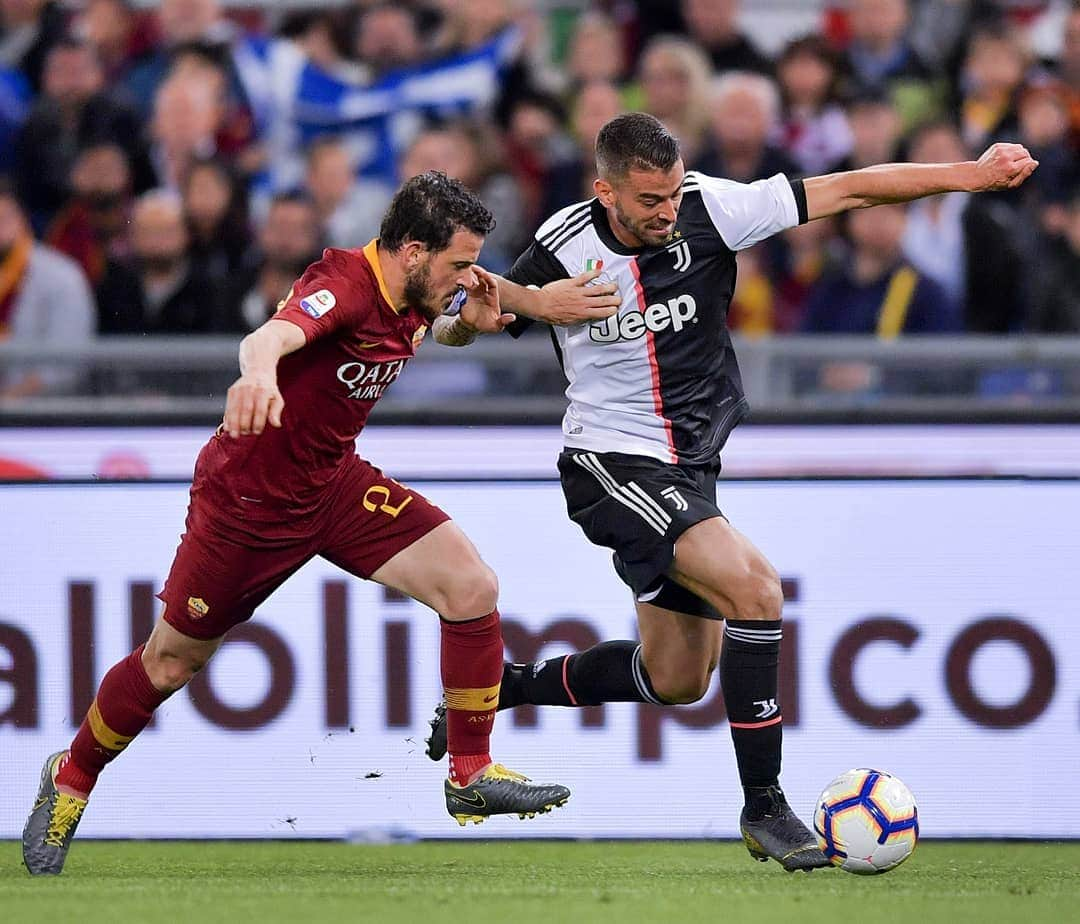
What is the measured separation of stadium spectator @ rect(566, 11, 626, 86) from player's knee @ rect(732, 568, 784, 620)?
16.5ft

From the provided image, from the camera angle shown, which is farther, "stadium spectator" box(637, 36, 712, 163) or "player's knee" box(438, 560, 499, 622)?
"stadium spectator" box(637, 36, 712, 163)

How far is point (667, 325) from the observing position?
5555 mm

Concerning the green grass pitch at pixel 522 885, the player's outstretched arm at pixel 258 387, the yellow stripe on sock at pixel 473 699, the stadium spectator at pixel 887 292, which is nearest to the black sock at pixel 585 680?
the yellow stripe on sock at pixel 473 699

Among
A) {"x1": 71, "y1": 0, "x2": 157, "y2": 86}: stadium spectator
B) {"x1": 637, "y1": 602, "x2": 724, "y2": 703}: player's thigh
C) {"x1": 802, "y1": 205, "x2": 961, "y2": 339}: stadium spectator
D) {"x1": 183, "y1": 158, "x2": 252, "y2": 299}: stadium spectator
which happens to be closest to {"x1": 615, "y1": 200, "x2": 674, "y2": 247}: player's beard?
{"x1": 637, "y1": 602, "x2": 724, "y2": 703}: player's thigh

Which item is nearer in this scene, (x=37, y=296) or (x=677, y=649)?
(x=677, y=649)

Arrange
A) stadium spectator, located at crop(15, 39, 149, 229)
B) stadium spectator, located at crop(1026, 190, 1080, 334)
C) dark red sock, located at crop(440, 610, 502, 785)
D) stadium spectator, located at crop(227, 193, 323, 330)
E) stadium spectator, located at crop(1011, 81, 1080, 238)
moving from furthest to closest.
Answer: stadium spectator, located at crop(15, 39, 149, 229) < stadium spectator, located at crop(1011, 81, 1080, 238) < stadium spectator, located at crop(227, 193, 323, 330) < stadium spectator, located at crop(1026, 190, 1080, 334) < dark red sock, located at crop(440, 610, 502, 785)

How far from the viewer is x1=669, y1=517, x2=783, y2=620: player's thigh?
17.1 ft

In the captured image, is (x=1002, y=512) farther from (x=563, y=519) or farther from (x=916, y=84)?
(x=916, y=84)

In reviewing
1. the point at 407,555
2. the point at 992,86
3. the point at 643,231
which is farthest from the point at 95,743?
the point at 992,86

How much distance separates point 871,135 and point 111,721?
5119 mm

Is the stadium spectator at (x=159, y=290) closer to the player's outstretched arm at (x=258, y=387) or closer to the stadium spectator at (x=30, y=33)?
the stadium spectator at (x=30, y=33)

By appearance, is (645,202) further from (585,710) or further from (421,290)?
(585,710)

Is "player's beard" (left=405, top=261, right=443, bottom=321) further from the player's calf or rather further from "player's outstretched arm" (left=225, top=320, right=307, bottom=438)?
the player's calf

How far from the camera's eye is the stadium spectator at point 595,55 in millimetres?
9719
